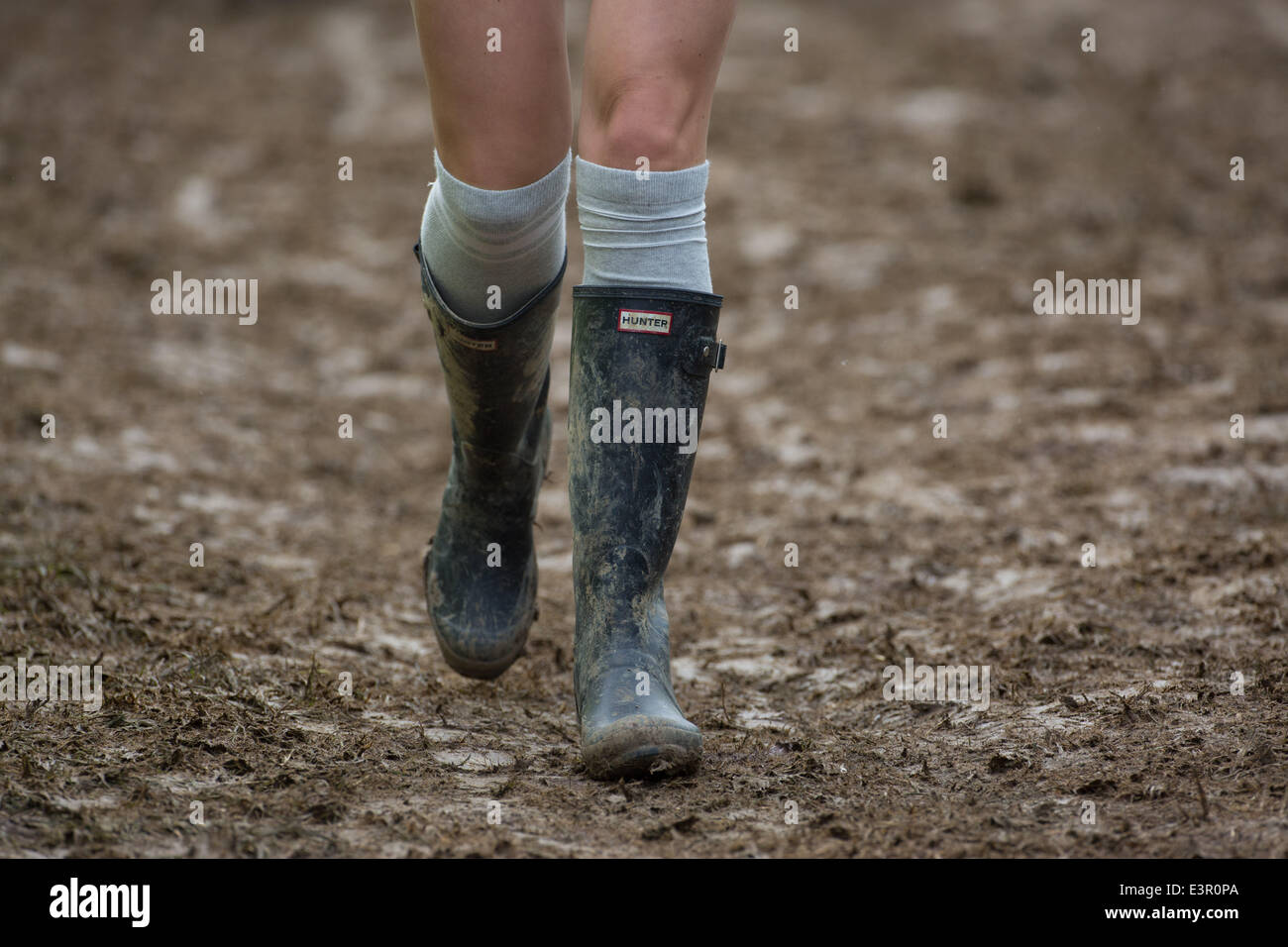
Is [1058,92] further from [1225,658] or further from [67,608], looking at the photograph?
[67,608]

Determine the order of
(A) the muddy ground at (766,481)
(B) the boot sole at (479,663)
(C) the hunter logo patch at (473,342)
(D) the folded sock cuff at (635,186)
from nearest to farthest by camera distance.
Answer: (A) the muddy ground at (766,481) → (D) the folded sock cuff at (635,186) → (C) the hunter logo patch at (473,342) → (B) the boot sole at (479,663)

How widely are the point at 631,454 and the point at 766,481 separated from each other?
173 cm

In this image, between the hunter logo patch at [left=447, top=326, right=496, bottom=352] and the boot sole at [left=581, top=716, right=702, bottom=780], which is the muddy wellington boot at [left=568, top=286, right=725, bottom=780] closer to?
the boot sole at [left=581, top=716, right=702, bottom=780]

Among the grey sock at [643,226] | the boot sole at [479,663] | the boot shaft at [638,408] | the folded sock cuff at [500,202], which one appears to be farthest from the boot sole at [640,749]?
the folded sock cuff at [500,202]

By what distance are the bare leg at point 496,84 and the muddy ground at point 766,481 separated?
807mm

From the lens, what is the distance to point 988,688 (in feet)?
6.02

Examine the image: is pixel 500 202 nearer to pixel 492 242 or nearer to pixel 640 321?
pixel 492 242

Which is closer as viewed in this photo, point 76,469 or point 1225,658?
point 1225,658

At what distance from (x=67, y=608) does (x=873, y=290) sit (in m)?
3.44

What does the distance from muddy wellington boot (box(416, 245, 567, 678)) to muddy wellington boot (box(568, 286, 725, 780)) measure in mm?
223

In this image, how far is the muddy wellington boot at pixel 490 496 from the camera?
5.82 feet

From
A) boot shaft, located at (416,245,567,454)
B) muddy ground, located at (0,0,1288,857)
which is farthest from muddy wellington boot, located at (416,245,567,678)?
muddy ground, located at (0,0,1288,857)

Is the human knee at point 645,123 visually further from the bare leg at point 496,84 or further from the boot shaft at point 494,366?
the boot shaft at point 494,366

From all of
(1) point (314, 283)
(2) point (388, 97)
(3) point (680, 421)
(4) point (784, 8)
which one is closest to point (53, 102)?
(2) point (388, 97)
